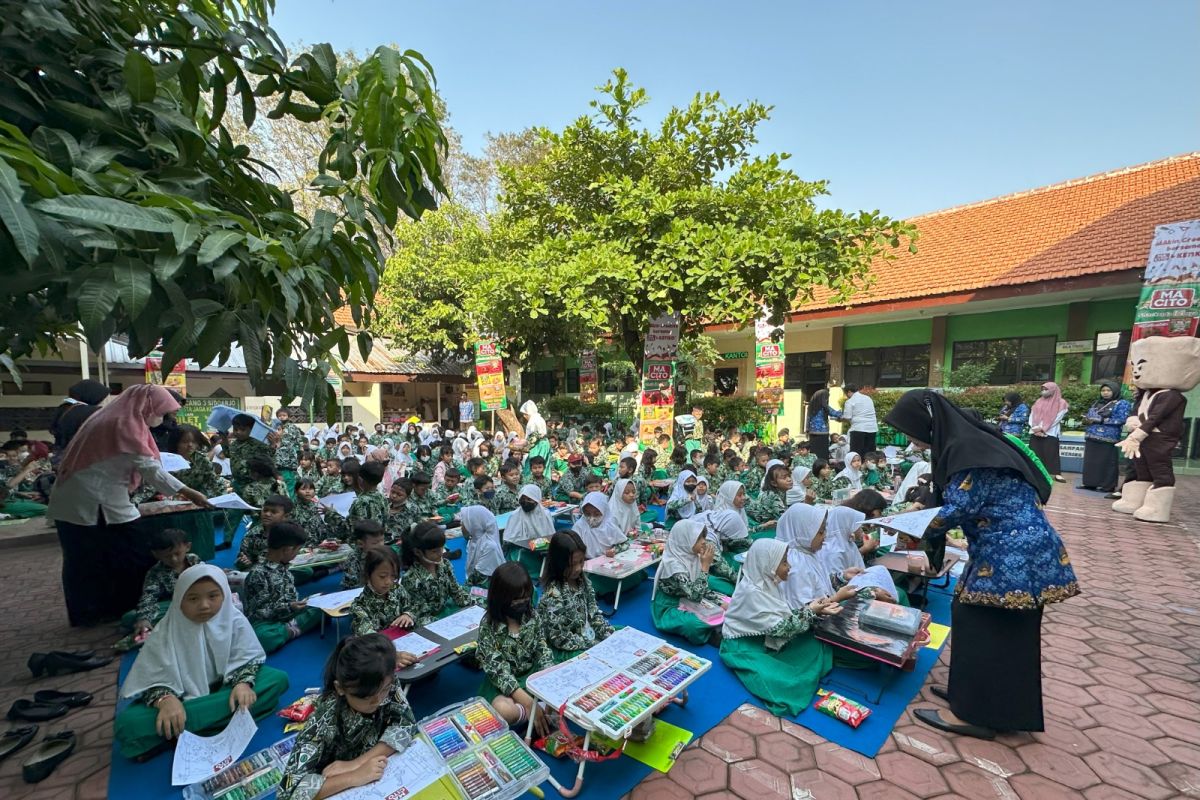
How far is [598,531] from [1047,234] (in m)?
13.3

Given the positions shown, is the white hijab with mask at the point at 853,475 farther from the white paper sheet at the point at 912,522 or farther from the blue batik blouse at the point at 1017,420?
the blue batik blouse at the point at 1017,420

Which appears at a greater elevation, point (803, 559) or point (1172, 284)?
point (1172, 284)

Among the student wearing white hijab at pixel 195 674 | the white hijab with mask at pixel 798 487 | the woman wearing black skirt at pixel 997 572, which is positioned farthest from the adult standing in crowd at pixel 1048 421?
the student wearing white hijab at pixel 195 674

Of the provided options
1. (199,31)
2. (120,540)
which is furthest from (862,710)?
(120,540)

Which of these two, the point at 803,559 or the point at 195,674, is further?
the point at 803,559

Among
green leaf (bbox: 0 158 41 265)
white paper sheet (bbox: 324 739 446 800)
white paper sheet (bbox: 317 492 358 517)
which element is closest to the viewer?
green leaf (bbox: 0 158 41 265)

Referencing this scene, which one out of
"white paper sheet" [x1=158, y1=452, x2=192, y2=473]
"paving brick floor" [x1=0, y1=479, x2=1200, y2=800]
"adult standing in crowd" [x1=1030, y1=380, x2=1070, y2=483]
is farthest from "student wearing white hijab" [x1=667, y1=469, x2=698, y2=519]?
"adult standing in crowd" [x1=1030, y1=380, x2=1070, y2=483]

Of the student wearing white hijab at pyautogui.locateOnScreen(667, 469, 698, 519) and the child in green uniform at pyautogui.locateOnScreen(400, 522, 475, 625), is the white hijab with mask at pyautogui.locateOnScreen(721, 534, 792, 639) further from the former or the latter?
the student wearing white hijab at pyautogui.locateOnScreen(667, 469, 698, 519)

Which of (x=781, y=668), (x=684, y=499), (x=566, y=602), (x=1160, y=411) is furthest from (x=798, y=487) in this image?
(x=1160, y=411)

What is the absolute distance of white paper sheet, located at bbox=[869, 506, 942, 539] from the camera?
323 centimetres

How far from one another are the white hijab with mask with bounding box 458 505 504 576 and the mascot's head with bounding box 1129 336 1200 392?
9.00 meters

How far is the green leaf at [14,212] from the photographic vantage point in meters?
1.17

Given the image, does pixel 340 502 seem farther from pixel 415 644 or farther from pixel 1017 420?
pixel 1017 420

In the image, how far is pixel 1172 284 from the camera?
26.5ft
